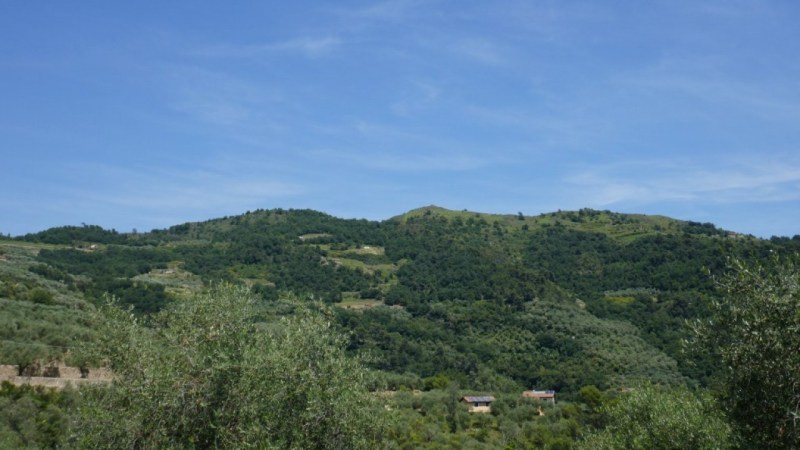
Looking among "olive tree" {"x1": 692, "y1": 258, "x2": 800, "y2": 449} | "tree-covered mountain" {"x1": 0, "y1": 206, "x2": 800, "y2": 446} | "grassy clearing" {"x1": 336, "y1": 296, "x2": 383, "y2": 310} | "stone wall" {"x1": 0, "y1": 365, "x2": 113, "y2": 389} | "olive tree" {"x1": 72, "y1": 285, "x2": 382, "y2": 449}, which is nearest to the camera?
"olive tree" {"x1": 692, "y1": 258, "x2": 800, "y2": 449}

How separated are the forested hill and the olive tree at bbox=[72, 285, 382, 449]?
27214 millimetres

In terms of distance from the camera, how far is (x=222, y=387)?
15203 millimetres

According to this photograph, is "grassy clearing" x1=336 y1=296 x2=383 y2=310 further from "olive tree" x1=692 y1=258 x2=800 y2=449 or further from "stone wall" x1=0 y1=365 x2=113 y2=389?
"olive tree" x1=692 y1=258 x2=800 y2=449

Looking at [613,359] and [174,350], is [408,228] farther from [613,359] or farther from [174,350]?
[174,350]

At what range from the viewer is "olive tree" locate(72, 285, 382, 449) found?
14820 millimetres

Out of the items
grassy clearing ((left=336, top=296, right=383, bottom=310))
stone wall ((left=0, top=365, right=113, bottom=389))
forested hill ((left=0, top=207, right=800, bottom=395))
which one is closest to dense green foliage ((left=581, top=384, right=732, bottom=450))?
stone wall ((left=0, top=365, right=113, bottom=389))

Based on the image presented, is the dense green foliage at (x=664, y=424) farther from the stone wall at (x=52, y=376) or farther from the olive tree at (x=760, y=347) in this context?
the stone wall at (x=52, y=376)

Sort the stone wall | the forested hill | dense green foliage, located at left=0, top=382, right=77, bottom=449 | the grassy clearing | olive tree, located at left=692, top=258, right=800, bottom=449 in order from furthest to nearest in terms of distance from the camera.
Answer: the grassy clearing
the forested hill
the stone wall
dense green foliage, located at left=0, top=382, right=77, bottom=449
olive tree, located at left=692, top=258, right=800, bottom=449

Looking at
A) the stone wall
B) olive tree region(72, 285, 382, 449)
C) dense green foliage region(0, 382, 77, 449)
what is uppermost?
olive tree region(72, 285, 382, 449)

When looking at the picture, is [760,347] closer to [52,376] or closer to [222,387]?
[222,387]

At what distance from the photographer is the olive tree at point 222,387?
1482 centimetres

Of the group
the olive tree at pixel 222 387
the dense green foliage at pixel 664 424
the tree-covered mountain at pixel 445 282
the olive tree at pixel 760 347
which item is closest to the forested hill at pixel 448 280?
the tree-covered mountain at pixel 445 282

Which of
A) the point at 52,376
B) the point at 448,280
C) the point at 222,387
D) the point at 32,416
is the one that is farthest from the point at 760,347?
the point at 448,280

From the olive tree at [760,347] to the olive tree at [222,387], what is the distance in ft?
26.6
